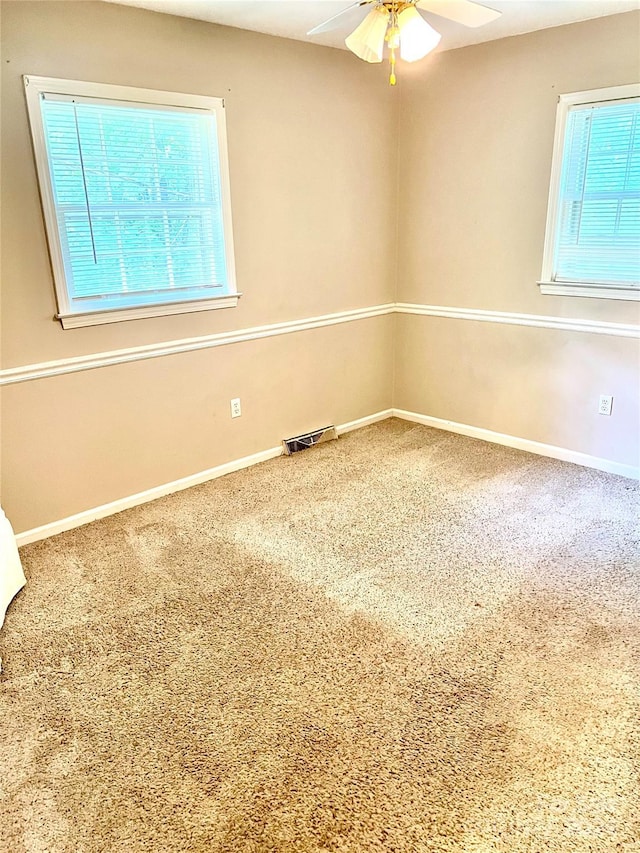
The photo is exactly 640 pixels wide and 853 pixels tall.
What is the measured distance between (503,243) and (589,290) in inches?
25.3

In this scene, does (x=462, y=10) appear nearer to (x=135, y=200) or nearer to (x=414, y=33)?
(x=414, y=33)

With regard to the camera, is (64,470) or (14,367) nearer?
(14,367)

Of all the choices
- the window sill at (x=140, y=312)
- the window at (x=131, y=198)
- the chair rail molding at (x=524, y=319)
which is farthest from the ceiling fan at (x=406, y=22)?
the chair rail molding at (x=524, y=319)

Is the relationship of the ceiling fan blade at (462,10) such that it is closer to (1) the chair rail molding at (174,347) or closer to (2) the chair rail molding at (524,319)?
(2) the chair rail molding at (524,319)

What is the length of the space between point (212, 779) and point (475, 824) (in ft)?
2.34

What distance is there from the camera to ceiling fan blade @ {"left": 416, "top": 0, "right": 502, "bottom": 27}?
2.14m

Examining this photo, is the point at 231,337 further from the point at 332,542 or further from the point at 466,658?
the point at 466,658

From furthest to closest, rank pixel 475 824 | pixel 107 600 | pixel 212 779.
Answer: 1. pixel 107 600
2. pixel 212 779
3. pixel 475 824

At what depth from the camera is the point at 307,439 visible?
13.1ft

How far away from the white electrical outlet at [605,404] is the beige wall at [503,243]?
1.2 inches

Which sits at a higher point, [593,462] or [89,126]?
[89,126]

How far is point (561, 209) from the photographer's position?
133 inches

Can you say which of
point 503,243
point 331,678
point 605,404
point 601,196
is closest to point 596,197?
point 601,196

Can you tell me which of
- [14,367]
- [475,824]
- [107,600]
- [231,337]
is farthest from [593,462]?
[14,367]
